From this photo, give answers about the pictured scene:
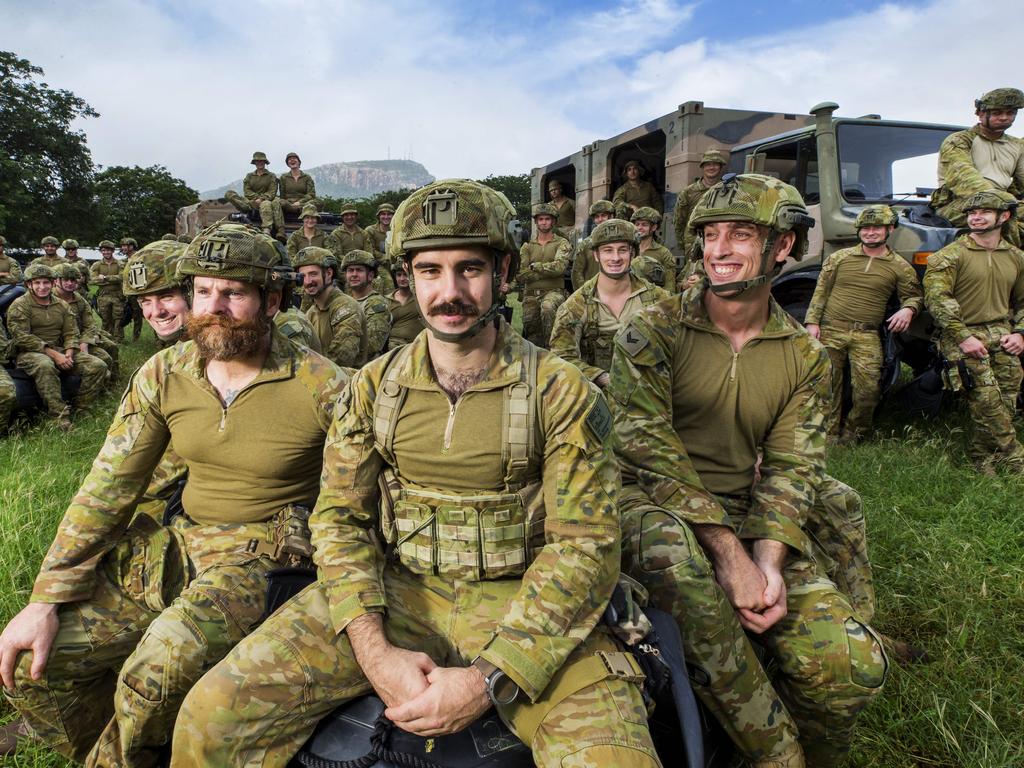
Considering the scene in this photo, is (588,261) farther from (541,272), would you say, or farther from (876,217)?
(876,217)

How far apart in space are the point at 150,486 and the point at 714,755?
237 cm

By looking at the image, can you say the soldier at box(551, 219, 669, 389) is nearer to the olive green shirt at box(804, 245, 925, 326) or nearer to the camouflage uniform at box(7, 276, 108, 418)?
the olive green shirt at box(804, 245, 925, 326)

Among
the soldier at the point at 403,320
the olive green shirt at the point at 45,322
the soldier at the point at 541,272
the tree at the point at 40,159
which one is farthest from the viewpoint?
the tree at the point at 40,159

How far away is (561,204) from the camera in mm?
13234

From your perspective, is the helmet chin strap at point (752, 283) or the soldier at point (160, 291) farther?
the soldier at point (160, 291)

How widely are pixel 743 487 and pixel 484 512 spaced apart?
1.21 m

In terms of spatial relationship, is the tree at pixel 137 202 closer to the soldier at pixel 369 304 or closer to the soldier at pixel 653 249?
the soldier at pixel 369 304

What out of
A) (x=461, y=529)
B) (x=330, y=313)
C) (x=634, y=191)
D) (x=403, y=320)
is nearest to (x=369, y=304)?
(x=403, y=320)

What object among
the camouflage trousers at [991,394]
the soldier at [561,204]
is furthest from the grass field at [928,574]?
the soldier at [561,204]

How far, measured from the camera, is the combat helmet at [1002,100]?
577cm

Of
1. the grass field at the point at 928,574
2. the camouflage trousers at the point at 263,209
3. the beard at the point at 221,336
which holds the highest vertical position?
the camouflage trousers at the point at 263,209

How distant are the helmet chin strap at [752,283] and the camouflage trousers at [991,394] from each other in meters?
3.93

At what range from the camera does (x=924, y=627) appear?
Answer: 3.40m

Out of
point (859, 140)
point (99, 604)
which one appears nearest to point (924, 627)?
point (99, 604)
